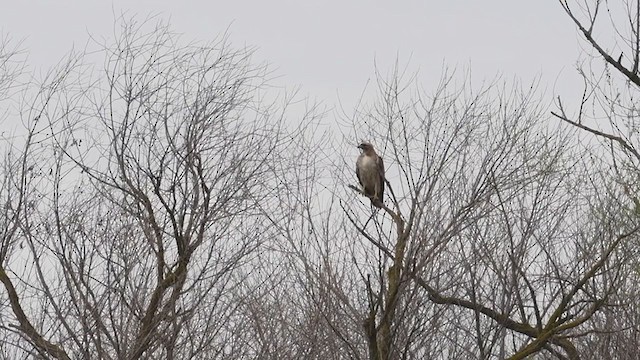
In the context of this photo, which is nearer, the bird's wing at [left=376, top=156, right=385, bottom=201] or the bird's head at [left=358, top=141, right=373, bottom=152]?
the bird's wing at [left=376, top=156, right=385, bottom=201]

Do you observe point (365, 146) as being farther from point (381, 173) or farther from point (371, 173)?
point (381, 173)

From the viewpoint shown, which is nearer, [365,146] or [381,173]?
[381,173]

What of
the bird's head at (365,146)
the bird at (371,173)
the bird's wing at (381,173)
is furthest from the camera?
the bird's head at (365,146)

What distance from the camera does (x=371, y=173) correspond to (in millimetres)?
9805

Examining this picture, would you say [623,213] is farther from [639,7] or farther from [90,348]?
[90,348]

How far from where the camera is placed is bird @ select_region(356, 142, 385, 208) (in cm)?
838

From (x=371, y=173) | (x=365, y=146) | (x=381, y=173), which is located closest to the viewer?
(x=381, y=173)

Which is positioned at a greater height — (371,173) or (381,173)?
(371,173)

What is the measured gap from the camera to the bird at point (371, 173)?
8.38 metres

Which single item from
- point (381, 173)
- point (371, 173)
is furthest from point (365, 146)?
point (381, 173)

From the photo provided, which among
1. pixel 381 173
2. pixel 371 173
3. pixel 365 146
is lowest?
pixel 381 173

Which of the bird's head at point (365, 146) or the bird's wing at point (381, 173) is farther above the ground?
the bird's head at point (365, 146)

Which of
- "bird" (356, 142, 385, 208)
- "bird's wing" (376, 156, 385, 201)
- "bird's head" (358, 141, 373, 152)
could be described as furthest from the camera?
"bird's head" (358, 141, 373, 152)

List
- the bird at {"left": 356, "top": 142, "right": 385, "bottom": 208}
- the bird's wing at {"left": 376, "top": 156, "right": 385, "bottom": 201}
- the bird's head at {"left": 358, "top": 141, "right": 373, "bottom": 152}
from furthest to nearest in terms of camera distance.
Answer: the bird's head at {"left": 358, "top": 141, "right": 373, "bottom": 152}, the bird at {"left": 356, "top": 142, "right": 385, "bottom": 208}, the bird's wing at {"left": 376, "top": 156, "right": 385, "bottom": 201}
